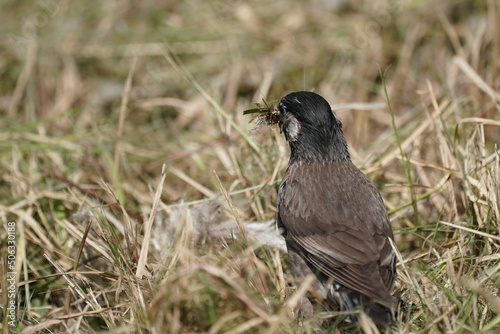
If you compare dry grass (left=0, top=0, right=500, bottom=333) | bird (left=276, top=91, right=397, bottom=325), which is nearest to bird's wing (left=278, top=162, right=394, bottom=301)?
bird (left=276, top=91, right=397, bottom=325)

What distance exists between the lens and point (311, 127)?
3467 millimetres

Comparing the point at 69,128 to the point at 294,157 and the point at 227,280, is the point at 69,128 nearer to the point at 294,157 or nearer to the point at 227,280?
the point at 294,157

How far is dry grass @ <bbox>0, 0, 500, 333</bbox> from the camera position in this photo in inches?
111

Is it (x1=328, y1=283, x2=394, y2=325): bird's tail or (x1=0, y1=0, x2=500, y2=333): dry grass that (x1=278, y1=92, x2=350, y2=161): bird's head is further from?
(x1=328, y1=283, x2=394, y2=325): bird's tail

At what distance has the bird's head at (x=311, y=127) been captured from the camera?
3.43 meters

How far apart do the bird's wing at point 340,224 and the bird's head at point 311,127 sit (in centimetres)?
7

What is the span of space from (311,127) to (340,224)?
56cm

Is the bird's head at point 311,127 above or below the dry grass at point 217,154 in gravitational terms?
above

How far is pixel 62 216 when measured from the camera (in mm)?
3877

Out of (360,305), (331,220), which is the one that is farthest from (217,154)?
(360,305)

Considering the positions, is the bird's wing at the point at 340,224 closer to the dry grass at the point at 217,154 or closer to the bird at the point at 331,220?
the bird at the point at 331,220

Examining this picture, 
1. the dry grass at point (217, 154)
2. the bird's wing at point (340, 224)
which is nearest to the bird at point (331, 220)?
the bird's wing at point (340, 224)

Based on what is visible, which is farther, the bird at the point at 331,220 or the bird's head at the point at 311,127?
the bird's head at the point at 311,127

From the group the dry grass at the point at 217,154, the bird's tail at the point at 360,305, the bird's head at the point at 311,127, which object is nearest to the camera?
the bird's tail at the point at 360,305
